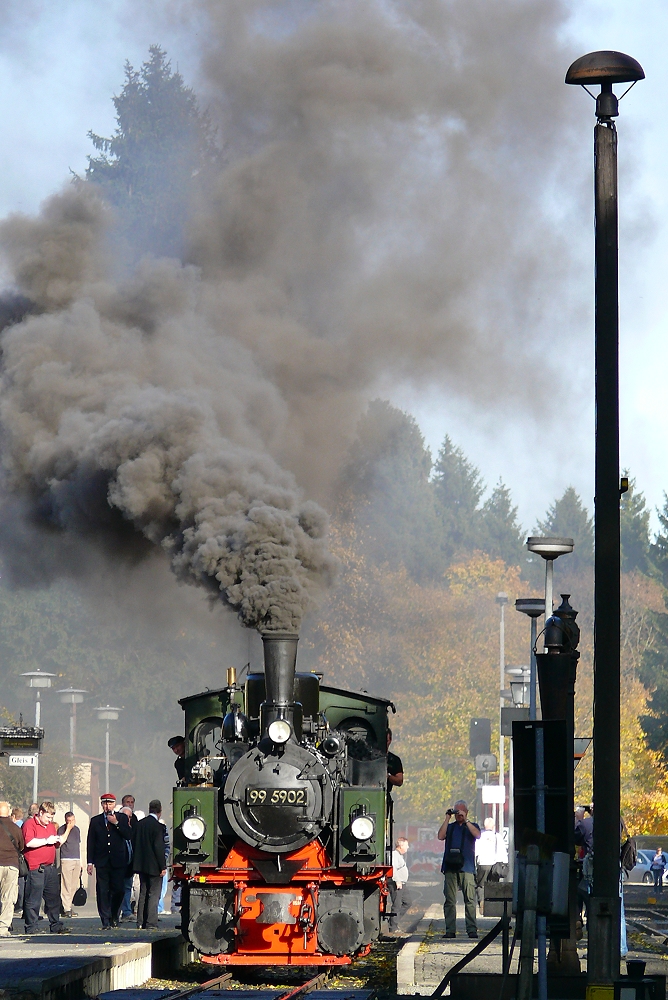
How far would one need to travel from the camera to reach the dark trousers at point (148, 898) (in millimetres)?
16156

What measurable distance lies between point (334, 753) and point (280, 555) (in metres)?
3.99

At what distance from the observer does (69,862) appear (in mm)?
19516

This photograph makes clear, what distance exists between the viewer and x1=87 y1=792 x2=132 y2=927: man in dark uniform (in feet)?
53.2

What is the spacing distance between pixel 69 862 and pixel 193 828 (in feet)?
24.6

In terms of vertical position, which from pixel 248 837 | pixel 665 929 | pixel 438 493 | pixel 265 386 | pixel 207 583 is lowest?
pixel 665 929

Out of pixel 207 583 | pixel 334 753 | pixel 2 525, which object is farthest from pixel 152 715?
pixel 334 753

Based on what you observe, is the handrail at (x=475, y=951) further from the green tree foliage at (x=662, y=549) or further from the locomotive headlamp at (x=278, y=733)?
the green tree foliage at (x=662, y=549)

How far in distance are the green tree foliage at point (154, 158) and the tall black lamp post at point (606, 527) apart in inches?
582

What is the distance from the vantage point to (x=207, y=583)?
17344mm

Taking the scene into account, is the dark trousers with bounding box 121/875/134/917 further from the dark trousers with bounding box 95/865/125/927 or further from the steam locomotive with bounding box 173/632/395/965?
the steam locomotive with bounding box 173/632/395/965

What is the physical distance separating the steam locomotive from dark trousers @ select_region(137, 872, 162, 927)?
3398 millimetres

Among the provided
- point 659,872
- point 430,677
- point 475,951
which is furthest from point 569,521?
point 475,951

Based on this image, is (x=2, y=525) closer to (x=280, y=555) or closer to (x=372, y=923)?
(x=280, y=555)

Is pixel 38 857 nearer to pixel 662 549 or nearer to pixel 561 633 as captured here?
pixel 561 633
